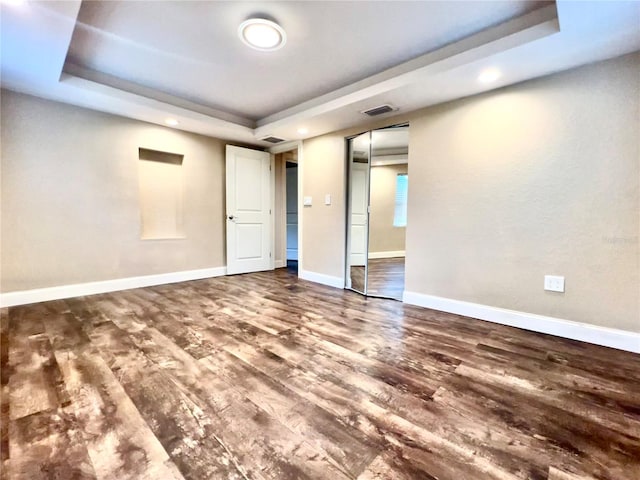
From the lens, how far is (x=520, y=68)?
7.35 ft

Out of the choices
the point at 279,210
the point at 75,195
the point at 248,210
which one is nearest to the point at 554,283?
the point at 248,210

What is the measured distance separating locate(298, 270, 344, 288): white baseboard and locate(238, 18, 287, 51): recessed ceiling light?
2.82 m

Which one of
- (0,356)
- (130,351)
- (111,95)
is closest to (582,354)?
(130,351)

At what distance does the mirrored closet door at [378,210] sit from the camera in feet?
12.4

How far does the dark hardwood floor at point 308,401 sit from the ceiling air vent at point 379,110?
2234 millimetres

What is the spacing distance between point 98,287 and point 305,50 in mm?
3557

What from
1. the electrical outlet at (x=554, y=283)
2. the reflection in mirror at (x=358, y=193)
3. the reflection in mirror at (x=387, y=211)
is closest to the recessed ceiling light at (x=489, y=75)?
the reflection in mirror at (x=387, y=211)

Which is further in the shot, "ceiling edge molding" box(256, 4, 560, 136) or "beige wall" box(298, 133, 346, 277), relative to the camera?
"beige wall" box(298, 133, 346, 277)

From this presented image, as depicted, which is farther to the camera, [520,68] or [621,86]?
[520,68]

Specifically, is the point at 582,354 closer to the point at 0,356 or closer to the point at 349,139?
the point at 349,139

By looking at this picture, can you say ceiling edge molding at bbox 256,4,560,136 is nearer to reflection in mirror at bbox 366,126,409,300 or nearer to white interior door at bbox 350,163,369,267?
reflection in mirror at bbox 366,126,409,300

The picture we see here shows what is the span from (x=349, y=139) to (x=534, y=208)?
2.33 meters

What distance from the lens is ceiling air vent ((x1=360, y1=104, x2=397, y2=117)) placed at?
304cm

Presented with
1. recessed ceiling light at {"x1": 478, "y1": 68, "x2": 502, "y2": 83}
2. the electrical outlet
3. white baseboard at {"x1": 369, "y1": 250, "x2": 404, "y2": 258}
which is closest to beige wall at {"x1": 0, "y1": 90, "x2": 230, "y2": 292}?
white baseboard at {"x1": 369, "y1": 250, "x2": 404, "y2": 258}
